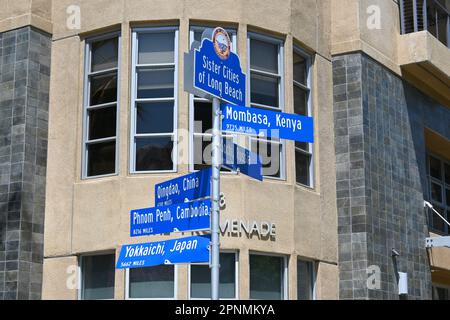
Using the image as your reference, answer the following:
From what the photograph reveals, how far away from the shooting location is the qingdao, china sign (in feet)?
32.6

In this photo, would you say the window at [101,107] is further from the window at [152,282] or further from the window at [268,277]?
the window at [268,277]

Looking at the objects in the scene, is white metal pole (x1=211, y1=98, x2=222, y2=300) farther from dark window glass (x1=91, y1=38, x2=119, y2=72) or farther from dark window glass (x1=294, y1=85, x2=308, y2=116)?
dark window glass (x1=294, y1=85, x2=308, y2=116)

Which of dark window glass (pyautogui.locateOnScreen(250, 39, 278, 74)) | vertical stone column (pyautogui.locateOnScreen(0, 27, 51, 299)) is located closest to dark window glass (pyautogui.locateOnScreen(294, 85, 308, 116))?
dark window glass (pyautogui.locateOnScreen(250, 39, 278, 74))

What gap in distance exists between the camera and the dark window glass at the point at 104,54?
50.4ft

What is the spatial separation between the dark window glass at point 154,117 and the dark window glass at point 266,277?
2615 millimetres

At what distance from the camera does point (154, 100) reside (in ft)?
48.9

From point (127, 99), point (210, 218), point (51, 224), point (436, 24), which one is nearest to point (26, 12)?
point (127, 99)

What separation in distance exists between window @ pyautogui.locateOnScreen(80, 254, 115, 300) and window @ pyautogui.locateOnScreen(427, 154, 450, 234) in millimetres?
8792

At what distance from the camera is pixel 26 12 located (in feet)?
51.5

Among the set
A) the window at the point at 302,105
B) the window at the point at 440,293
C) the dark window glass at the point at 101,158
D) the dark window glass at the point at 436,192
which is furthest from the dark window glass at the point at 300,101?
the window at the point at 440,293

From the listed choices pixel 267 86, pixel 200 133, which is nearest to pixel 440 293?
pixel 267 86

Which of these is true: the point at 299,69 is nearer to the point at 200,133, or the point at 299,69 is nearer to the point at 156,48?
the point at 200,133

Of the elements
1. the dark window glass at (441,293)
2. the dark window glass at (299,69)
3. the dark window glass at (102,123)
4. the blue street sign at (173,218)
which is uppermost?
the dark window glass at (299,69)

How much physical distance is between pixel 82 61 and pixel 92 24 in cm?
67
